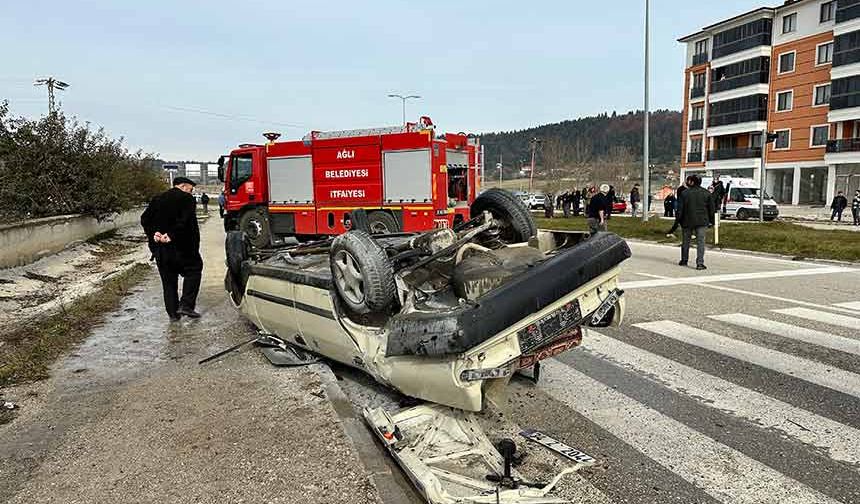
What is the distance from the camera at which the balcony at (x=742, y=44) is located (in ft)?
155

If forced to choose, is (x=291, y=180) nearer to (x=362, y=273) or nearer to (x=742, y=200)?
(x=362, y=273)

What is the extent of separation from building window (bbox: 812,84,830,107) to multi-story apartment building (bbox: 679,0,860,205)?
7 centimetres

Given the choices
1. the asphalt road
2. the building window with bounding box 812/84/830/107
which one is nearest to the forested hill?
the building window with bounding box 812/84/830/107

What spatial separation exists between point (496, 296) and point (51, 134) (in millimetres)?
16801

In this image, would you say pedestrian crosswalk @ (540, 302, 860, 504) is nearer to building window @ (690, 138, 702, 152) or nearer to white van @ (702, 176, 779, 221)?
white van @ (702, 176, 779, 221)

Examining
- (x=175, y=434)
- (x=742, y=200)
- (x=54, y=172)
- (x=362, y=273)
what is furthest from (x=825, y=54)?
(x=175, y=434)

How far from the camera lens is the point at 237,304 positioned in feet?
20.0

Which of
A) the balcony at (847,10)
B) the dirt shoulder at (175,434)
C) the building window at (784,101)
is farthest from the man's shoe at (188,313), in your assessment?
the building window at (784,101)

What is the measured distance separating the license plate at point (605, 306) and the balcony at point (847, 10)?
4665 centimetres

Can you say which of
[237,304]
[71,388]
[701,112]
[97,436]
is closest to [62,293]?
[237,304]

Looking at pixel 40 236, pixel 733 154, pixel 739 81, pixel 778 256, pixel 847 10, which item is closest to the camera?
pixel 40 236

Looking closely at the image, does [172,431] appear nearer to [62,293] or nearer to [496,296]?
[496,296]

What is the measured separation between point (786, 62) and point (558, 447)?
52815 mm

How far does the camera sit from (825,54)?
43.1m
